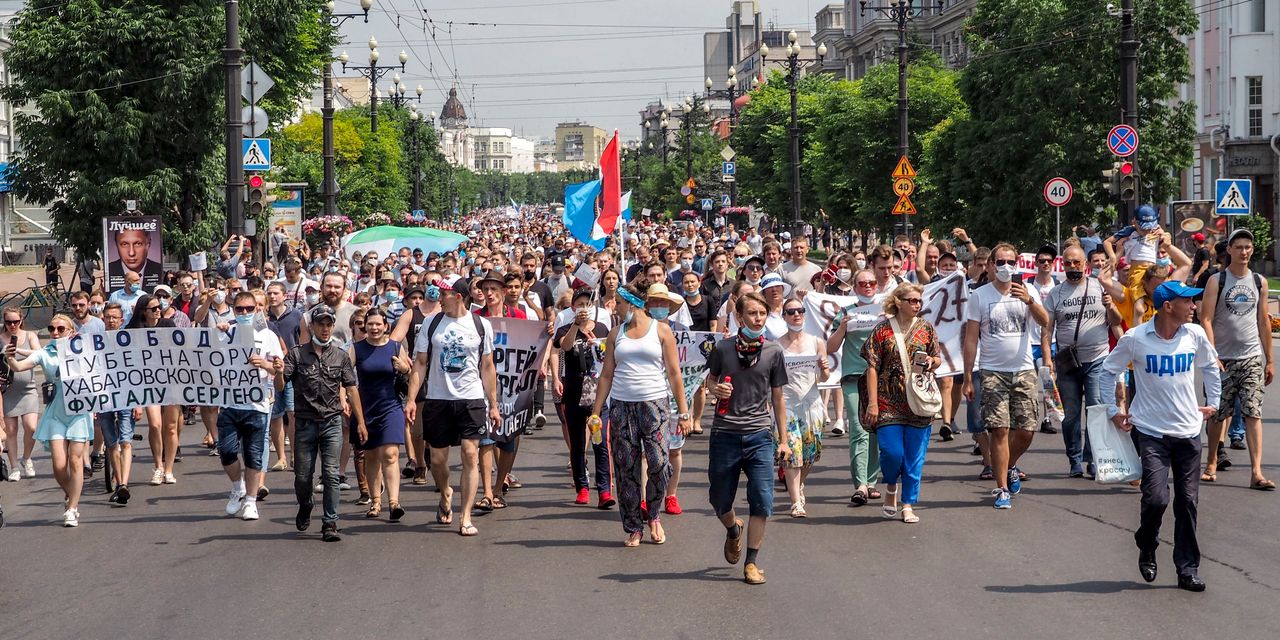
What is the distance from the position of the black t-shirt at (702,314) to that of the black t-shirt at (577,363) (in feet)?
12.9

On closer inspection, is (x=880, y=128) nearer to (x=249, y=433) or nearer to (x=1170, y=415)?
(x=249, y=433)

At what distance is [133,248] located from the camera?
2670 centimetres

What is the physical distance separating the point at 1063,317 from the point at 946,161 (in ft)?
103

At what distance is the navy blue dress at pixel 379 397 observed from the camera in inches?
412

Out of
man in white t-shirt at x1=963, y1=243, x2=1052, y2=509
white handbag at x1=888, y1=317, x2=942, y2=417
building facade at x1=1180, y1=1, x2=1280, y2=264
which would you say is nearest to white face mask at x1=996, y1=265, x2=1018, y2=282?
man in white t-shirt at x1=963, y1=243, x2=1052, y2=509

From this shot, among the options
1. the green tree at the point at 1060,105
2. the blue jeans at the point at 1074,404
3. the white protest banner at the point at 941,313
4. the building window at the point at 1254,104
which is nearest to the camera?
the blue jeans at the point at 1074,404

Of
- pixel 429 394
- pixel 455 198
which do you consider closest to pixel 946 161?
pixel 429 394

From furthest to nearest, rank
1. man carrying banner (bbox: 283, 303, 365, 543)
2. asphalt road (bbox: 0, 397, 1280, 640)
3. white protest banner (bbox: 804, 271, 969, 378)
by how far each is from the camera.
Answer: white protest banner (bbox: 804, 271, 969, 378) → man carrying banner (bbox: 283, 303, 365, 543) → asphalt road (bbox: 0, 397, 1280, 640)

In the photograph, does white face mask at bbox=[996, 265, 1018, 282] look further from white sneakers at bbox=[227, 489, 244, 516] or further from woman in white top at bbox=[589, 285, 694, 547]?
white sneakers at bbox=[227, 489, 244, 516]

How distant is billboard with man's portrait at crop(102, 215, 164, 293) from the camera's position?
86.7ft

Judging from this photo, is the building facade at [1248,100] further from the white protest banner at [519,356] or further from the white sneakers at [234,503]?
the white sneakers at [234,503]

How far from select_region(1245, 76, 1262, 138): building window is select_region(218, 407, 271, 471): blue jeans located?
4430 cm

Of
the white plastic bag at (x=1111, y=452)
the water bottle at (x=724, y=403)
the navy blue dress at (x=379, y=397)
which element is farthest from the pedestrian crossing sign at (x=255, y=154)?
the white plastic bag at (x=1111, y=452)

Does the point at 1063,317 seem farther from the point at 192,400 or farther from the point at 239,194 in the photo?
the point at 239,194
